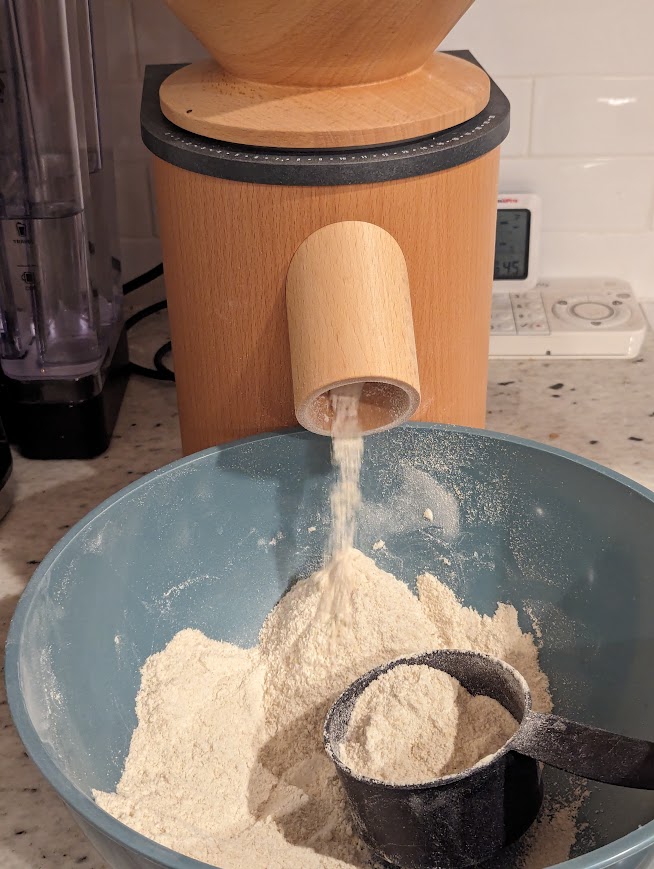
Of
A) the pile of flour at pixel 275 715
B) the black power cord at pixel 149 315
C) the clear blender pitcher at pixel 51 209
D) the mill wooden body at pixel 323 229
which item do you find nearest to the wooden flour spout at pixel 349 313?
the mill wooden body at pixel 323 229

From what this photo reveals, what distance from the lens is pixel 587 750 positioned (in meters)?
0.47

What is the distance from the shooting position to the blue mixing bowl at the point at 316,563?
52 centimetres

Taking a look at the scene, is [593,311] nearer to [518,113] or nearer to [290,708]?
[518,113]

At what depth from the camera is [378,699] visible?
0.56m

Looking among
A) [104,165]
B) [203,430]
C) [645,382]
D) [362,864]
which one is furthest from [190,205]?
[645,382]

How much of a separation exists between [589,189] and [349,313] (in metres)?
0.48

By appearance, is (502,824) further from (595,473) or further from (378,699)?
(595,473)

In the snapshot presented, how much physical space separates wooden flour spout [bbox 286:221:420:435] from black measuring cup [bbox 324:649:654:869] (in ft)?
0.63

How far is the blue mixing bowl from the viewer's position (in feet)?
1.70

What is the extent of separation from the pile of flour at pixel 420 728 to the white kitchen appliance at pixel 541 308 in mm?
429

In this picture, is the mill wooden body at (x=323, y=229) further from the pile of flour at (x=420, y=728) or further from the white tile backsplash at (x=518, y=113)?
the white tile backsplash at (x=518, y=113)

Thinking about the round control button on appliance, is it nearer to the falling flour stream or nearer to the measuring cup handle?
the falling flour stream

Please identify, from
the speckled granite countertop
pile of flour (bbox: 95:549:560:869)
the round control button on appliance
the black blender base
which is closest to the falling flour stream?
pile of flour (bbox: 95:549:560:869)

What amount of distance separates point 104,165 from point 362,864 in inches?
22.1
